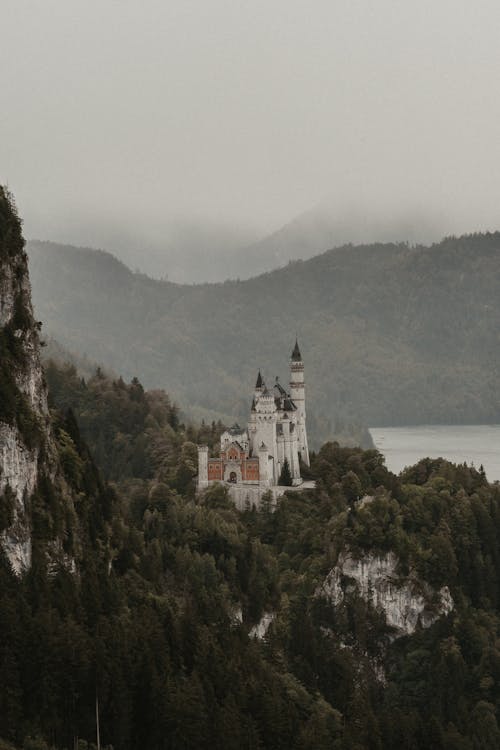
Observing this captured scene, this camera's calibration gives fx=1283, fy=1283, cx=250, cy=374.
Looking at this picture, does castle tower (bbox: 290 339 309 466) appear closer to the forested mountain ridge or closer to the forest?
the forest

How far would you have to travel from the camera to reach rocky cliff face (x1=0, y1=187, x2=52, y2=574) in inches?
1736

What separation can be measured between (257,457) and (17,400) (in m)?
38.0

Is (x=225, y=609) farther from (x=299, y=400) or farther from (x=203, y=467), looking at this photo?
(x=299, y=400)

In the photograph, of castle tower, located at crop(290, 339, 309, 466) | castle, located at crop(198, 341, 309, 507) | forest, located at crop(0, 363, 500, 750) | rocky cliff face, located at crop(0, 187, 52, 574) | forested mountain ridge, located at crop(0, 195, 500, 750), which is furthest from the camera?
castle tower, located at crop(290, 339, 309, 466)

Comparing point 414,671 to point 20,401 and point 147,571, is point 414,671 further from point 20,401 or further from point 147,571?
point 20,401

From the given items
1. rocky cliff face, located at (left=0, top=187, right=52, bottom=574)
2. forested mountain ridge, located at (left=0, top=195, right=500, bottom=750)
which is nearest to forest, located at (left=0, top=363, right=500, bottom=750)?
forested mountain ridge, located at (left=0, top=195, right=500, bottom=750)

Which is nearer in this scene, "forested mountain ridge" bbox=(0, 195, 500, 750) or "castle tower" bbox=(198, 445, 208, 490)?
"forested mountain ridge" bbox=(0, 195, 500, 750)

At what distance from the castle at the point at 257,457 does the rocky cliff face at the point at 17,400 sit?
3151 cm

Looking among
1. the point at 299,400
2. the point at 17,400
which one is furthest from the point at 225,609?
the point at 299,400

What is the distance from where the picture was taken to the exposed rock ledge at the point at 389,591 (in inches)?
3031

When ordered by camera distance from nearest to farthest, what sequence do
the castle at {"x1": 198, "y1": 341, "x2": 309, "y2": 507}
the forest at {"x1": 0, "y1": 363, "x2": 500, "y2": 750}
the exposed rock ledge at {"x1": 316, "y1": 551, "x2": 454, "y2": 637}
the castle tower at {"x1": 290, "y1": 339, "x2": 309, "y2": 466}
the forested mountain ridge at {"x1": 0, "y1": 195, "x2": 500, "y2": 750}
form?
the forest at {"x1": 0, "y1": 363, "x2": 500, "y2": 750}, the forested mountain ridge at {"x1": 0, "y1": 195, "x2": 500, "y2": 750}, the exposed rock ledge at {"x1": 316, "y1": 551, "x2": 454, "y2": 637}, the castle at {"x1": 198, "y1": 341, "x2": 309, "y2": 507}, the castle tower at {"x1": 290, "y1": 339, "x2": 309, "y2": 466}

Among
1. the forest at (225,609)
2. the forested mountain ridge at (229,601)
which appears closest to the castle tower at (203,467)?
the forested mountain ridge at (229,601)

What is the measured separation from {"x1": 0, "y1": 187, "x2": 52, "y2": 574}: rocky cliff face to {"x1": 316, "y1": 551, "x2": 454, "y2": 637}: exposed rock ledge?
30572 mm

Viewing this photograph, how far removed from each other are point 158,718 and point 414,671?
34454 mm
